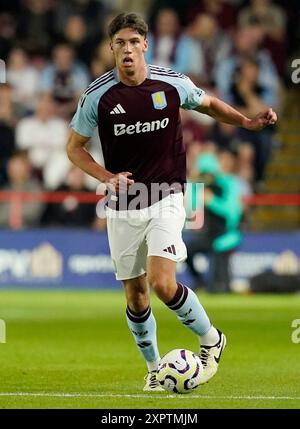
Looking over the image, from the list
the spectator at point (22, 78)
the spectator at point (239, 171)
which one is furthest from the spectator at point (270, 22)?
the spectator at point (22, 78)

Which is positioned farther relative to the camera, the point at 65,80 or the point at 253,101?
the point at 65,80

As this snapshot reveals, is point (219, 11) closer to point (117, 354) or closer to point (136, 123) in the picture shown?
point (117, 354)

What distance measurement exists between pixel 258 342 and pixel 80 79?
1083 cm

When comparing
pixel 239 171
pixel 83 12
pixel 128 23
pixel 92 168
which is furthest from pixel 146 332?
pixel 83 12

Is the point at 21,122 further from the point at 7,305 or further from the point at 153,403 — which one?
the point at 153,403

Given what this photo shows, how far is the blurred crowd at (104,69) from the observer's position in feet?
70.6

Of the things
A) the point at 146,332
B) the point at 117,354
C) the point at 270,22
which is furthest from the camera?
the point at 270,22

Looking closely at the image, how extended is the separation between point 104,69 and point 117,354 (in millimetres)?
11777

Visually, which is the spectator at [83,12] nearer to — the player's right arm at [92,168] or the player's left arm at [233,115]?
the player's left arm at [233,115]

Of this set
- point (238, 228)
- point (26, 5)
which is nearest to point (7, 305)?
point (238, 228)

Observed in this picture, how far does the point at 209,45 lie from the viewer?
23.0 metres

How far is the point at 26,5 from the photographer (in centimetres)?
2377

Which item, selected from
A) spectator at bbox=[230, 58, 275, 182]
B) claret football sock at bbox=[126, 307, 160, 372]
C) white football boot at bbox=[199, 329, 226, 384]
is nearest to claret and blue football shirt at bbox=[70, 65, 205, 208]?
claret football sock at bbox=[126, 307, 160, 372]

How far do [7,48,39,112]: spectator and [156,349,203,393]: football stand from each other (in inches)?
560
